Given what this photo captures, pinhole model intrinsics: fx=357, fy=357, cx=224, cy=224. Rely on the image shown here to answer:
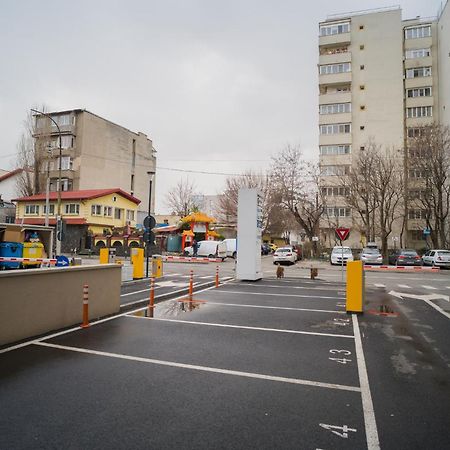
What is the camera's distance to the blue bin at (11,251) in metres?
16.5

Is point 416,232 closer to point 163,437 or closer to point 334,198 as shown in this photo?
point 334,198

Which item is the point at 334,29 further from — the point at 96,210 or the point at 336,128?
the point at 96,210

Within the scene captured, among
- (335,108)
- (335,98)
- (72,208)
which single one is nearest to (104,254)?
(72,208)

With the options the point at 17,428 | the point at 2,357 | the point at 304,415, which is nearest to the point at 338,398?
the point at 304,415

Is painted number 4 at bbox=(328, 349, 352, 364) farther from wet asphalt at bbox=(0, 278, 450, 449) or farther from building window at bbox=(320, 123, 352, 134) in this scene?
building window at bbox=(320, 123, 352, 134)

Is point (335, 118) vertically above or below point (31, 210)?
above

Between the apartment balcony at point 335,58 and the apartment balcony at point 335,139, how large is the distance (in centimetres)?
1136

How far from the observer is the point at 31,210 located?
146 ft

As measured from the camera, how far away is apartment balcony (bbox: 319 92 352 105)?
5309cm

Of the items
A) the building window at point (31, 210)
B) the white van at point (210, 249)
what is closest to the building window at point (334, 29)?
the white van at point (210, 249)

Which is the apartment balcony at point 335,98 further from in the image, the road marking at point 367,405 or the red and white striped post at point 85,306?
the red and white striped post at point 85,306

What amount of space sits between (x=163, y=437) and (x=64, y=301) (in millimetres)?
5028

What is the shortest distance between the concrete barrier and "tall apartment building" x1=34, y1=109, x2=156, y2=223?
40.2 metres

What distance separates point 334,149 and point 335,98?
780 centimetres
